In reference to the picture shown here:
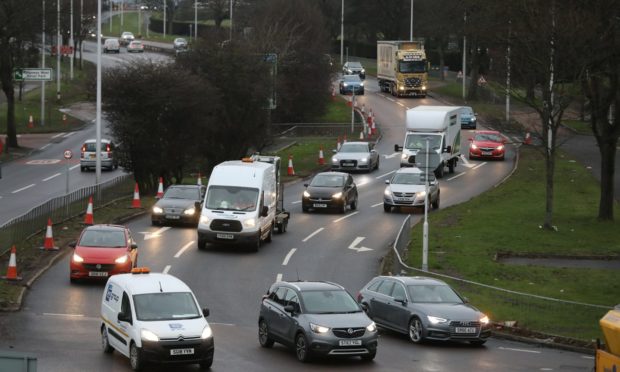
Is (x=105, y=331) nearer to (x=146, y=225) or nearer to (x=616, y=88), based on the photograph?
(x=146, y=225)

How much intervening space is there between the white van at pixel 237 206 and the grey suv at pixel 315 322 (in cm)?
1265

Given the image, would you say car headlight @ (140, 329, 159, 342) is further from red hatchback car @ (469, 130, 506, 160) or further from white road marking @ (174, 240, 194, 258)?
red hatchback car @ (469, 130, 506, 160)

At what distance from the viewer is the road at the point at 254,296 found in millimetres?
23031

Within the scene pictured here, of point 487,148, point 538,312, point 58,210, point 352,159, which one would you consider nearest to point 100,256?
point 58,210

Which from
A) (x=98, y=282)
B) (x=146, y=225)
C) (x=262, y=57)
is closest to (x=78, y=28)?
(x=262, y=57)

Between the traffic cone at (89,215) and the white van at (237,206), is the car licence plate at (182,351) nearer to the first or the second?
the white van at (237,206)

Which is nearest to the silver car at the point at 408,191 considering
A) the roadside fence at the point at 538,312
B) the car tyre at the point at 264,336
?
→ the roadside fence at the point at 538,312

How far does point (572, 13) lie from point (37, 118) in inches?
2129

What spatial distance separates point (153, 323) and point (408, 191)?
27.4m

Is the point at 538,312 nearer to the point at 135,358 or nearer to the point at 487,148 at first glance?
the point at 135,358

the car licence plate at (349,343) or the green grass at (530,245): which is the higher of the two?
the car licence plate at (349,343)

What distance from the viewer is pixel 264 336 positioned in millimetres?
24516

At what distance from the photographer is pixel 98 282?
105 ft

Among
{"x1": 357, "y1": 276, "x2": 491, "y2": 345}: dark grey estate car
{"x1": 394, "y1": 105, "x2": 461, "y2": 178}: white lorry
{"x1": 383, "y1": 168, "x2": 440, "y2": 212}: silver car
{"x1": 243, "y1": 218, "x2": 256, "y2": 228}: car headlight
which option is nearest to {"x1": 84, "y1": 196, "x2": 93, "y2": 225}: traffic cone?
{"x1": 243, "y1": 218, "x2": 256, "y2": 228}: car headlight
